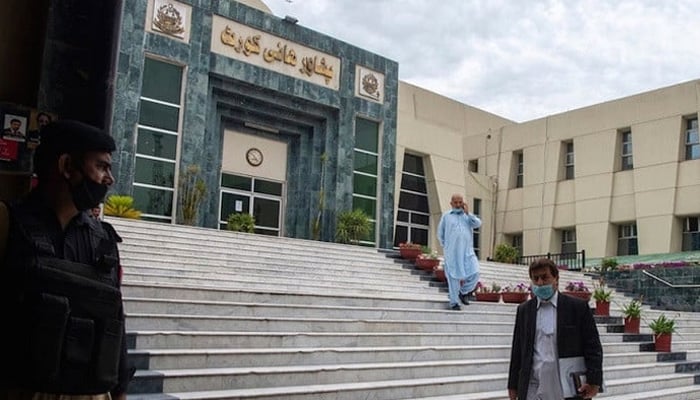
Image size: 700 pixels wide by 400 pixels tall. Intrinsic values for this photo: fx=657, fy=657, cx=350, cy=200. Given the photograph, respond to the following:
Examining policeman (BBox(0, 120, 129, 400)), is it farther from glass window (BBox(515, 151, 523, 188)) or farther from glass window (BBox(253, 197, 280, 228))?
→ glass window (BBox(515, 151, 523, 188))

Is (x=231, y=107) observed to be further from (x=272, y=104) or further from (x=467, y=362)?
(x=467, y=362)

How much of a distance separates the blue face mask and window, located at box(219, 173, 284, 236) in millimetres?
13629

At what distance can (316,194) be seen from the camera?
18.2m

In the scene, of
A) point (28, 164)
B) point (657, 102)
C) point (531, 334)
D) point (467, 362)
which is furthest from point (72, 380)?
point (657, 102)

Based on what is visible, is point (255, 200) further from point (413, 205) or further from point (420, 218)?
point (420, 218)

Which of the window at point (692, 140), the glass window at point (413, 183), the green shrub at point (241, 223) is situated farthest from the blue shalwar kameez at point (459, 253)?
the window at point (692, 140)

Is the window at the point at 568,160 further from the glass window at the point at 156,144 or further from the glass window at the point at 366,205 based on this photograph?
the glass window at the point at 156,144

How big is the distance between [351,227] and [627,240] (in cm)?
1205

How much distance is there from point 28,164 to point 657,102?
24.0 meters

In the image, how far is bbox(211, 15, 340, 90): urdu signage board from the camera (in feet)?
54.1

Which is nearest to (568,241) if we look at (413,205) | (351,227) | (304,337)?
(413,205)

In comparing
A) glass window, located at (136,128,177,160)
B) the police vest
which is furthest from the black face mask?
glass window, located at (136,128,177,160)

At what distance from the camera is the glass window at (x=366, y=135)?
1917cm

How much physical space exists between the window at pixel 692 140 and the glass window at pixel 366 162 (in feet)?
36.9
